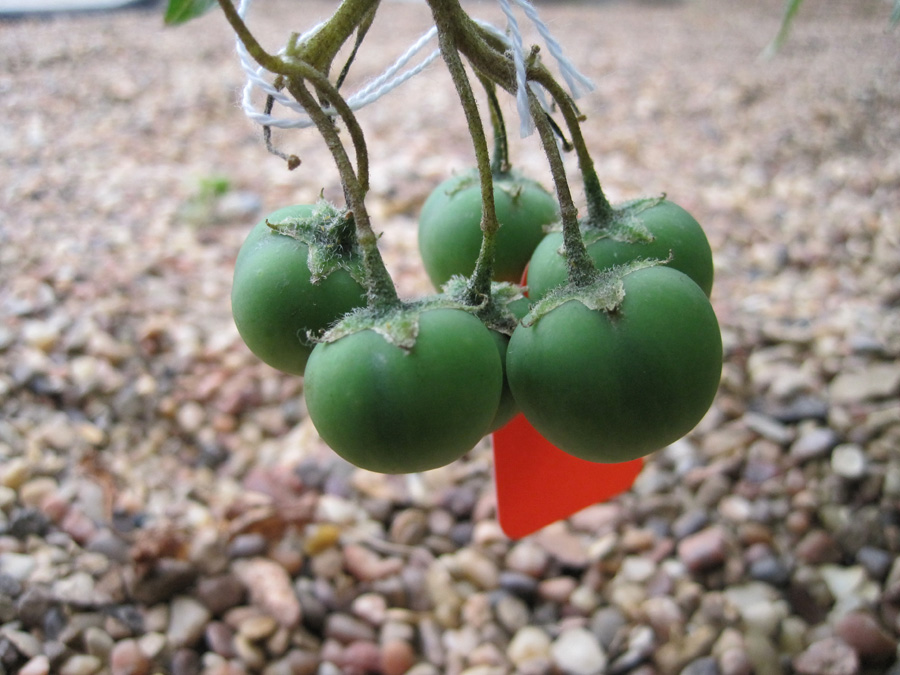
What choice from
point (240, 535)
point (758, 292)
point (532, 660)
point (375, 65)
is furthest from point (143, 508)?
point (375, 65)

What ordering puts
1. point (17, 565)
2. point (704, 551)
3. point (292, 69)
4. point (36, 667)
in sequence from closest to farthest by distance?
point (292, 69), point (36, 667), point (17, 565), point (704, 551)

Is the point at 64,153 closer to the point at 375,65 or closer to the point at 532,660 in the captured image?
the point at 375,65

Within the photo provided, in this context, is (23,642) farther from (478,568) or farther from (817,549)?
(817,549)

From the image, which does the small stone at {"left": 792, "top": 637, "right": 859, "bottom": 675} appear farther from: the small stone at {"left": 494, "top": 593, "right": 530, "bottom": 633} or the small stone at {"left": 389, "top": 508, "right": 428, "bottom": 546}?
the small stone at {"left": 389, "top": 508, "right": 428, "bottom": 546}

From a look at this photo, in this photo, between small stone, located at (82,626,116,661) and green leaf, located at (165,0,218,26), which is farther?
small stone, located at (82,626,116,661)

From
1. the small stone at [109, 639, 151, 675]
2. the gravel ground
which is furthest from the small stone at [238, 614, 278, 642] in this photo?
the small stone at [109, 639, 151, 675]

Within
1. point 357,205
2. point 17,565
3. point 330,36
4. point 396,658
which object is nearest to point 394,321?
point 357,205
